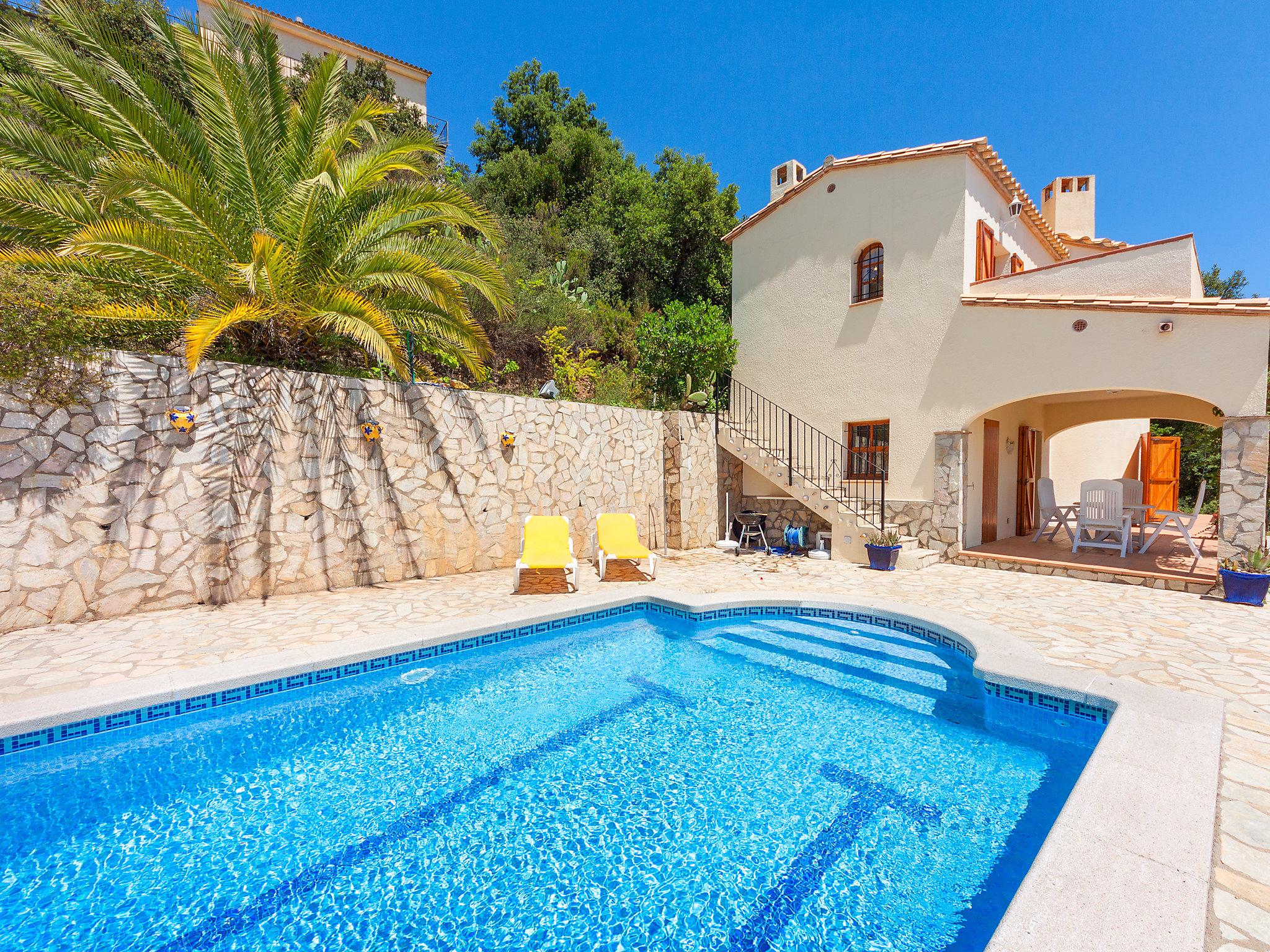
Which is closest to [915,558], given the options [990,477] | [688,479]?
[990,477]

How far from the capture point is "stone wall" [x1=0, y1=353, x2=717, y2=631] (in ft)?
19.7

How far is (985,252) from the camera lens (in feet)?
37.7

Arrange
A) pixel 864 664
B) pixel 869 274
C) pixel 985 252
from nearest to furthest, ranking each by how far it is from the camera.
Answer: pixel 864 664, pixel 985 252, pixel 869 274

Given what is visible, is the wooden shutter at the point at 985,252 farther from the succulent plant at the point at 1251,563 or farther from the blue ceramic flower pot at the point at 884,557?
the succulent plant at the point at 1251,563

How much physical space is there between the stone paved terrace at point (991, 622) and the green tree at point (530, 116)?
21835mm

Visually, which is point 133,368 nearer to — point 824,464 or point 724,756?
point 724,756

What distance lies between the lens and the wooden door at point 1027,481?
13.7 m

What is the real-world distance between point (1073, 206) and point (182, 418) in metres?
21.7

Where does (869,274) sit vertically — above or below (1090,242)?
below

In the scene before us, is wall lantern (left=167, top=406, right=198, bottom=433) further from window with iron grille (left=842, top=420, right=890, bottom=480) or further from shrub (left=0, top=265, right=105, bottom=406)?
window with iron grille (left=842, top=420, right=890, bottom=480)

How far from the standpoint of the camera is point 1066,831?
2699mm

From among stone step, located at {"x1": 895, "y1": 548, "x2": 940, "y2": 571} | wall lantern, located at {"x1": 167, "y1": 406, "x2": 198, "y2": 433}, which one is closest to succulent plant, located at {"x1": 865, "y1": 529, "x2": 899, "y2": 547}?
stone step, located at {"x1": 895, "y1": 548, "x2": 940, "y2": 571}

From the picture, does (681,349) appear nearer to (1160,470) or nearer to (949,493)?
(949,493)

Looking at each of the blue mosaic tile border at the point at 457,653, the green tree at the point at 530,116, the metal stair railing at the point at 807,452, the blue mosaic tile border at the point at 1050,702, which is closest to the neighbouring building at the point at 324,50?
the green tree at the point at 530,116
